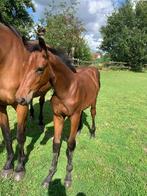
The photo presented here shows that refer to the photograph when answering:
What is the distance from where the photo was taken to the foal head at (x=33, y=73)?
340cm

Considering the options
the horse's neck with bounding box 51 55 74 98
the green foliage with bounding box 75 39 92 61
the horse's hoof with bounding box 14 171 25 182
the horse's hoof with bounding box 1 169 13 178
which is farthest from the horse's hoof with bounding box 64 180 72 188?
the green foliage with bounding box 75 39 92 61

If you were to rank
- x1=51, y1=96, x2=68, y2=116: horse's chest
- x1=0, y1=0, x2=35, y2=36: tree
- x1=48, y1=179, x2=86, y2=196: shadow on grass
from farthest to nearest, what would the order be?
x1=0, y1=0, x2=35, y2=36: tree < x1=51, y1=96, x2=68, y2=116: horse's chest < x1=48, y1=179, x2=86, y2=196: shadow on grass

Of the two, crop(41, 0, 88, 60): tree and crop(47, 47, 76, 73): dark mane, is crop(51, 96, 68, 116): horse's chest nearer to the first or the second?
crop(47, 47, 76, 73): dark mane

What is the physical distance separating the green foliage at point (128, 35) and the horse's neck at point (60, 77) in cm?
2969

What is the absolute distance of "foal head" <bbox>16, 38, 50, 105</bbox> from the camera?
3.40 meters

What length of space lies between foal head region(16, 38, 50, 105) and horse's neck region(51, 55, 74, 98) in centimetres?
27

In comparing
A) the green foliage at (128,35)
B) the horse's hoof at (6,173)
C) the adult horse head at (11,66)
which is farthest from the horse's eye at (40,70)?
the green foliage at (128,35)

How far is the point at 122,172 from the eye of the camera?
468 cm

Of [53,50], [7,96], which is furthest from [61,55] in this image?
[7,96]

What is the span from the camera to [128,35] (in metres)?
34.2

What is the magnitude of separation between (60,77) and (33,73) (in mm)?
586

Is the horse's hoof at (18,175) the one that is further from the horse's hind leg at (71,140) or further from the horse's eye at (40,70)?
the horse's eye at (40,70)

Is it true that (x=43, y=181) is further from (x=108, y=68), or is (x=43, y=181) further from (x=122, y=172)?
(x=108, y=68)

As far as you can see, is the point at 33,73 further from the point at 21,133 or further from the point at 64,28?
the point at 64,28
